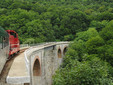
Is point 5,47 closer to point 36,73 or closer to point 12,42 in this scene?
point 12,42

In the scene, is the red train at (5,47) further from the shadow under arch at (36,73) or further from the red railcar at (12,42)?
the shadow under arch at (36,73)

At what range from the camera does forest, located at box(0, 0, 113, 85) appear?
11852mm

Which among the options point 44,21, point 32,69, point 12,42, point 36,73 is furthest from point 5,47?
point 44,21

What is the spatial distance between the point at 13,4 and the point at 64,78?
59.6 metres

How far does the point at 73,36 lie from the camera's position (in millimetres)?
64000

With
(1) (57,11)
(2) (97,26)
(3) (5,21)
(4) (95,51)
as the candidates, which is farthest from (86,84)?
(1) (57,11)

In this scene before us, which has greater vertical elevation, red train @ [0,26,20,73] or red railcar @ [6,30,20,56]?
red train @ [0,26,20,73]

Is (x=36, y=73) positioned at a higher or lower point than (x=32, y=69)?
lower

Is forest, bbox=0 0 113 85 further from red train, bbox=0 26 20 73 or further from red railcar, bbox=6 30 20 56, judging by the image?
red railcar, bbox=6 30 20 56

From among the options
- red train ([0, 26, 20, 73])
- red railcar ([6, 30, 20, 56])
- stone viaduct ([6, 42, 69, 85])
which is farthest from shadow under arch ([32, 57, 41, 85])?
red train ([0, 26, 20, 73])

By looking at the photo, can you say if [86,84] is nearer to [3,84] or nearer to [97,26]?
[3,84]

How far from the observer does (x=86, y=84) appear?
446 inches

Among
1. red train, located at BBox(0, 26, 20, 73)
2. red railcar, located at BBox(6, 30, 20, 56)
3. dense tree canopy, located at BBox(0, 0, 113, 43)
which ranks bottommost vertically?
dense tree canopy, located at BBox(0, 0, 113, 43)

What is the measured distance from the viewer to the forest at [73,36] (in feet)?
38.9
